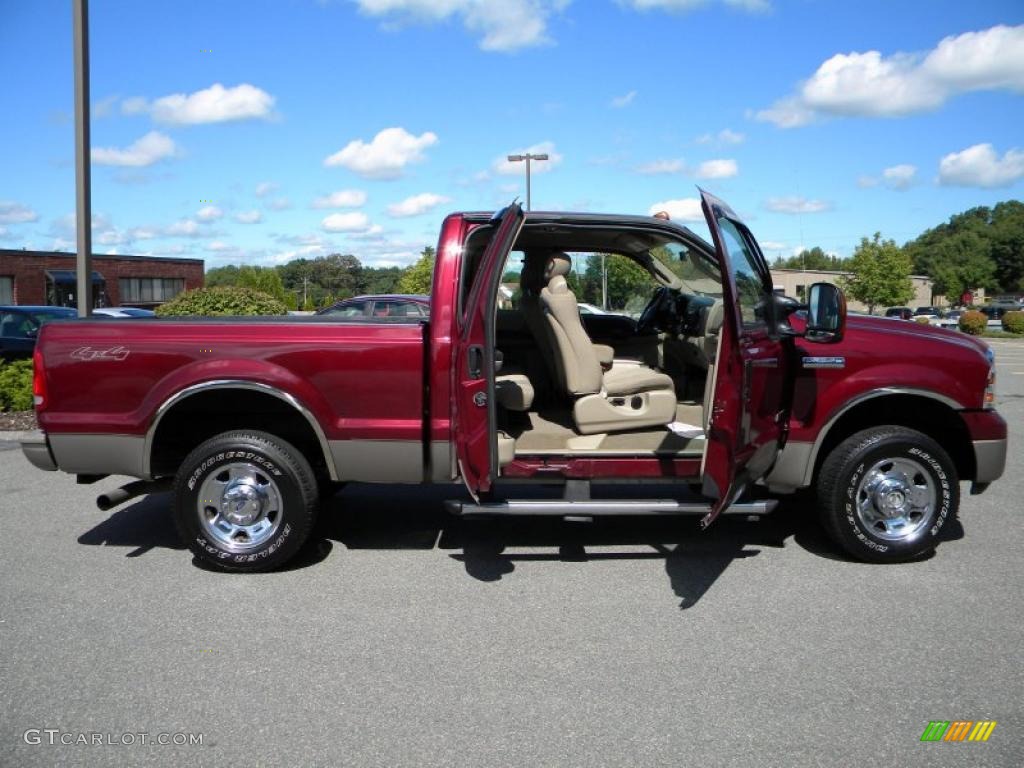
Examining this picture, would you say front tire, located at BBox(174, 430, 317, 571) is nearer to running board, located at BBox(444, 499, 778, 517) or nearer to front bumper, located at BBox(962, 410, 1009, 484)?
running board, located at BBox(444, 499, 778, 517)

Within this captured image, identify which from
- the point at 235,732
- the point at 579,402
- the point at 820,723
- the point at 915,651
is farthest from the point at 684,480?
the point at 235,732

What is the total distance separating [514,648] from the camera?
13.0 feet

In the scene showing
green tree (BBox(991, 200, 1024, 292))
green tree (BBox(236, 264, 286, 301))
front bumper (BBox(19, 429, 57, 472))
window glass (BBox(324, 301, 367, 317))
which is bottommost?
front bumper (BBox(19, 429, 57, 472))

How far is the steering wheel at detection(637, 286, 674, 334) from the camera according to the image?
21.0ft

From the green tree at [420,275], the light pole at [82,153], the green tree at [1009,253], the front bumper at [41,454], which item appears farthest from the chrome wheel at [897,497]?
the green tree at [1009,253]

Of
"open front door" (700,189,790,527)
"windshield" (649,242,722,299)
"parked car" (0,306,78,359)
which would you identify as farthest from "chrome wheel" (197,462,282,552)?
"parked car" (0,306,78,359)

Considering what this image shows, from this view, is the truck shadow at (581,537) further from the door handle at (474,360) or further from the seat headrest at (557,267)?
the seat headrest at (557,267)

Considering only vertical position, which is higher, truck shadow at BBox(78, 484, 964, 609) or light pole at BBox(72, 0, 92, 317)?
light pole at BBox(72, 0, 92, 317)

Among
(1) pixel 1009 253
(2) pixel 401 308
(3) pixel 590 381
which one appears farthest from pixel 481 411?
(1) pixel 1009 253

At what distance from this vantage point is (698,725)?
324cm

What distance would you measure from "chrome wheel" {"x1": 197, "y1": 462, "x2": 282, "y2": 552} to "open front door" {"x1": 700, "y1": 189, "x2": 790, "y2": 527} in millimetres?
2434

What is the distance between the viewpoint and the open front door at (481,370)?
14.8 ft

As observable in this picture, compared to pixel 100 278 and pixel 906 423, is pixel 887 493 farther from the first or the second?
pixel 100 278

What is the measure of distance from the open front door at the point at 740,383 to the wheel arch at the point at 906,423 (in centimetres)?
35
